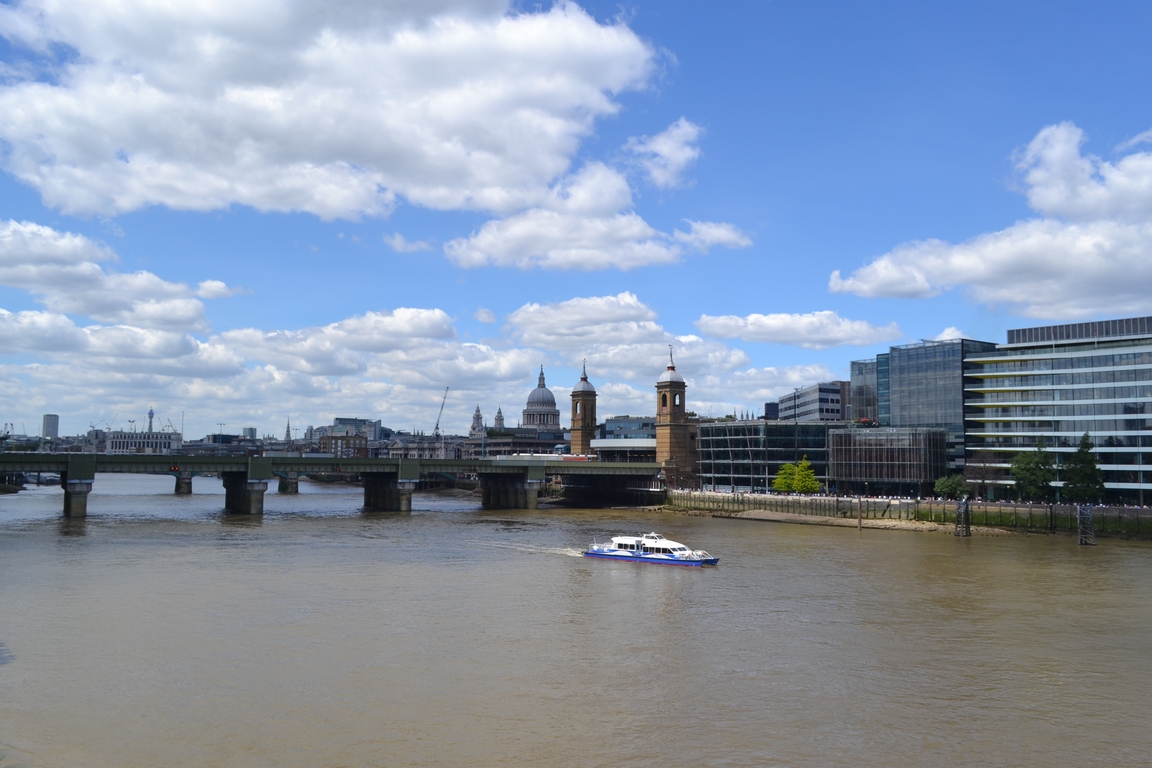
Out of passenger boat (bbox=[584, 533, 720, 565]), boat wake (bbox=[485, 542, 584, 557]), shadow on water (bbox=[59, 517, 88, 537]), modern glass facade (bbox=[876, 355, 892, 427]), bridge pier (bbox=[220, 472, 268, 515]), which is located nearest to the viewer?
passenger boat (bbox=[584, 533, 720, 565])

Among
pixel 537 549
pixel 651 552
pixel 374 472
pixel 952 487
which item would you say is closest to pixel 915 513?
pixel 952 487

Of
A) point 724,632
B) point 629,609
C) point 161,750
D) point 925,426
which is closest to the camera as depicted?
point 161,750

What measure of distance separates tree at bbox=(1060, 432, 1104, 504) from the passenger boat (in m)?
61.6

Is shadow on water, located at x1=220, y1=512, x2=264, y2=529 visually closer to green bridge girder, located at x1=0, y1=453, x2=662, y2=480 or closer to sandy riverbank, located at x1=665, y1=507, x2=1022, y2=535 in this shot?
green bridge girder, located at x1=0, y1=453, x2=662, y2=480

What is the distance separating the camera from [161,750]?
99.0ft

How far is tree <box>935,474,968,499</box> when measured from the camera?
137m

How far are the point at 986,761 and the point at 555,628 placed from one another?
25.1m

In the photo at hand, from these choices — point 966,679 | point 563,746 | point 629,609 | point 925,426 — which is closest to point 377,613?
point 629,609

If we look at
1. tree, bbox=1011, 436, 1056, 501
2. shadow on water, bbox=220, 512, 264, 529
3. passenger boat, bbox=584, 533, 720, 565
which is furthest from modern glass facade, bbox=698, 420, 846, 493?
shadow on water, bbox=220, 512, 264, 529

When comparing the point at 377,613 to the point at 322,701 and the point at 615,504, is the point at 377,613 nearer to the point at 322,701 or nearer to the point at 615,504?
the point at 322,701

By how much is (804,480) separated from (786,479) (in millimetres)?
4910

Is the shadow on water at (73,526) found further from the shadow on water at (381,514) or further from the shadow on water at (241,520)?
the shadow on water at (381,514)

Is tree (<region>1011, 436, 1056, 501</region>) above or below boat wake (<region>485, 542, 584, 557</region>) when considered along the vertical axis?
above

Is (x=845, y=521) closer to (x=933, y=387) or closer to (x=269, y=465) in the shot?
(x=933, y=387)
